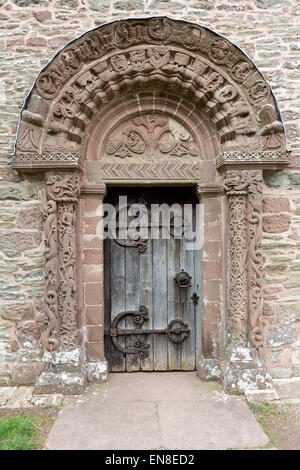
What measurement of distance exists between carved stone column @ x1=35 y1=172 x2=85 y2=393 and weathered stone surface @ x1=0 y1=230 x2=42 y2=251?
0.29 m

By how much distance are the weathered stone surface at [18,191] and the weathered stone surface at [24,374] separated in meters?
1.85

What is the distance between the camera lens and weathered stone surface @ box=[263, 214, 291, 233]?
13.6ft

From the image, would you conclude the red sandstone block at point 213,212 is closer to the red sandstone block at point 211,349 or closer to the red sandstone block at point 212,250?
the red sandstone block at point 212,250

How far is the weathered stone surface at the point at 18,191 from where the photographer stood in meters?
4.02

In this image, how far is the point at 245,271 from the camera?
12.9 ft

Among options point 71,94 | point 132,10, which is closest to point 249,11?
point 132,10

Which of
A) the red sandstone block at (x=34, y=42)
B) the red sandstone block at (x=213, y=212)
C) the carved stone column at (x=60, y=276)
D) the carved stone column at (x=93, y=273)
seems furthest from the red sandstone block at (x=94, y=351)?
the red sandstone block at (x=34, y=42)

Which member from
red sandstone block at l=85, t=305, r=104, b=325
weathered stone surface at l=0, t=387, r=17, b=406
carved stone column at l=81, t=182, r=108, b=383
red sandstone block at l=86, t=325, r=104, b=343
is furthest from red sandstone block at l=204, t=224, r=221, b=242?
weathered stone surface at l=0, t=387, r=17, b=406

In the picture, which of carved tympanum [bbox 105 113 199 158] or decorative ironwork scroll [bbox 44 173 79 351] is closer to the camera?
decorative ironwork scroll [bbox 44 173 79 351]

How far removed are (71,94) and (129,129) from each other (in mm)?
758

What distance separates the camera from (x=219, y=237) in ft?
13.9

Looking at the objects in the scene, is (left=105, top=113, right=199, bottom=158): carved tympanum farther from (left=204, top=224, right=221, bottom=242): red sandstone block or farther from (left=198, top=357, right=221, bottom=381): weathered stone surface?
(left=198, top=357, right=221, bottom=381): weathered stone surface

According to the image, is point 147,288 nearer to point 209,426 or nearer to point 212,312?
point 212,312
